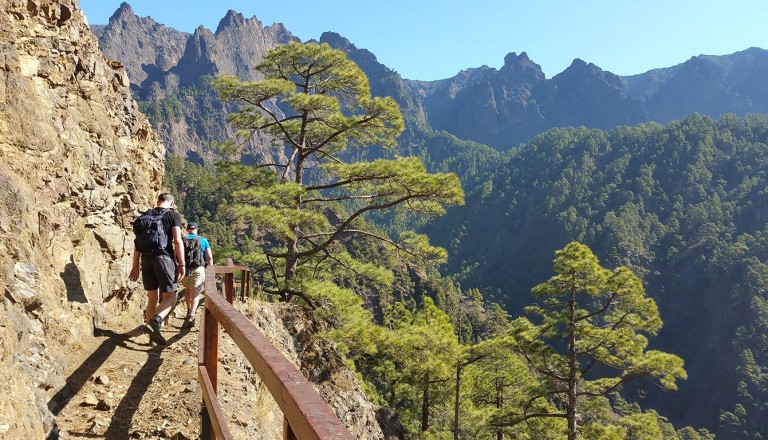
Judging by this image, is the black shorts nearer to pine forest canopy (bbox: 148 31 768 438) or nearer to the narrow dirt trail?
the narrow dirt trail

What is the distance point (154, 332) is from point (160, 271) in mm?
670

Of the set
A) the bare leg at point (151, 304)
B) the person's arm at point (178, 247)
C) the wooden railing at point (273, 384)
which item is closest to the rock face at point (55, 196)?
the bare leg at point (151, 304)

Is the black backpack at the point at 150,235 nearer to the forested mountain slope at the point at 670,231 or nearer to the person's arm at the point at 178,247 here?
the person's arm at the point at 178,247

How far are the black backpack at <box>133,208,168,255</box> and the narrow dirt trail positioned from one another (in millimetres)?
992

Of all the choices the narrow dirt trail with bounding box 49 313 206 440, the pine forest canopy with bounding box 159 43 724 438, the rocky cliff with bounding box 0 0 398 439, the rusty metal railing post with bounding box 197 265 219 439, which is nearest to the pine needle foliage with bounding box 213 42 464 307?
the pine forest canopy with bounding box 159 43 724 438

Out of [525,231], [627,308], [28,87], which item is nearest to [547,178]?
[525,231]

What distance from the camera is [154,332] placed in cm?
Result: 513

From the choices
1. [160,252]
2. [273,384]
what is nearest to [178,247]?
[160,252]

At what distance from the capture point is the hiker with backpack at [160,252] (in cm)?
532

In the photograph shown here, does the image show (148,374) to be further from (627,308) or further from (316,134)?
(627,308)

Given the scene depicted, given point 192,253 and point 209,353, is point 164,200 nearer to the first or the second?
point 192,253

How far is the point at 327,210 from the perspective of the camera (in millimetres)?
90750

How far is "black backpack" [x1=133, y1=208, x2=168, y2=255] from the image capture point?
5309mm

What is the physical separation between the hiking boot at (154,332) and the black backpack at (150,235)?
779 mm
